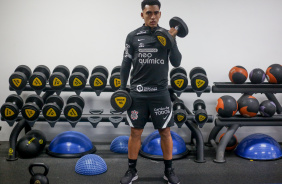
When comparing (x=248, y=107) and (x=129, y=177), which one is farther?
(x=248, y=107)

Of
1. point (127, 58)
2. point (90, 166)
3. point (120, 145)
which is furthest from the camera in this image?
point (120, 145)

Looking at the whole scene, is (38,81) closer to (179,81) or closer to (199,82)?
(179,81)

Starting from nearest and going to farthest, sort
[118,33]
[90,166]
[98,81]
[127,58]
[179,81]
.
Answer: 1. [127,58]
2. [90,166]
3. [179,81]
4. [98,81]
5. [118,33]

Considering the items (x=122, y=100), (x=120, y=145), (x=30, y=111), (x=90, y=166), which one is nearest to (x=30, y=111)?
(x=30, y=111)

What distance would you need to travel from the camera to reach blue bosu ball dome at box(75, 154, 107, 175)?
2467mm

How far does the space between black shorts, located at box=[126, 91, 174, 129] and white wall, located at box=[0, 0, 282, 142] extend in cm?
113

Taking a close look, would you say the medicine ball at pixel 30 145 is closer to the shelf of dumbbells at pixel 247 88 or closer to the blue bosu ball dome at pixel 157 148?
the blue bosu ball dome at pixel 157 148

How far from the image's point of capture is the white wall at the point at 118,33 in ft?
10.6

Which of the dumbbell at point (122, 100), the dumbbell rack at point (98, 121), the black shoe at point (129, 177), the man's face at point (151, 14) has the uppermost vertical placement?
the man's face at point (151, 14)

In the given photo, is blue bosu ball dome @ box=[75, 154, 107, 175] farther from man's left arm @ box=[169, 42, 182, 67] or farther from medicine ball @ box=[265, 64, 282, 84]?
medicine ball @ box=[265, 64, 282, 84]

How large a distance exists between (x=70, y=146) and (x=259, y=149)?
1.67 metres

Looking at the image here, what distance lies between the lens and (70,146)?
114 inches

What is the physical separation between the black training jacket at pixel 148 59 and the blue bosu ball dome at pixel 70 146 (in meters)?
0.97

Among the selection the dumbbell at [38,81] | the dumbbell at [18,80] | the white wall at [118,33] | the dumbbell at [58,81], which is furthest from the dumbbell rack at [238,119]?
the dumbbell at [18,80]
